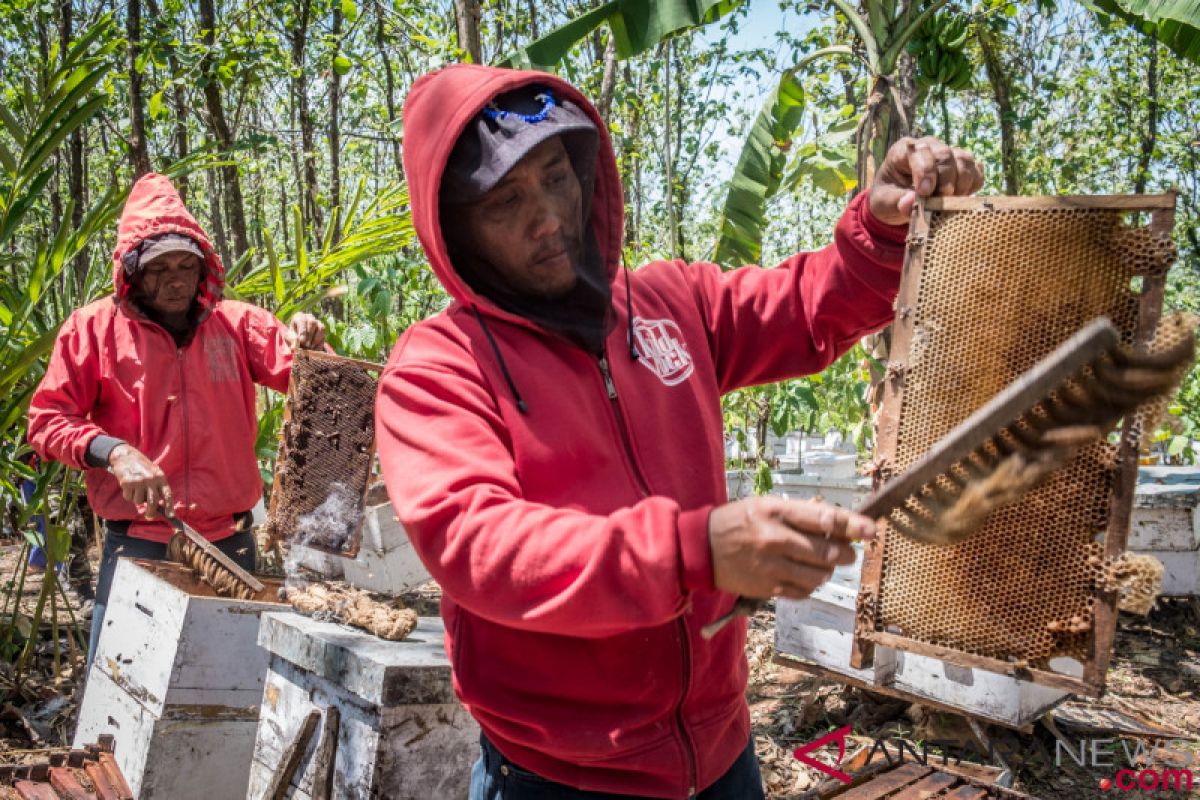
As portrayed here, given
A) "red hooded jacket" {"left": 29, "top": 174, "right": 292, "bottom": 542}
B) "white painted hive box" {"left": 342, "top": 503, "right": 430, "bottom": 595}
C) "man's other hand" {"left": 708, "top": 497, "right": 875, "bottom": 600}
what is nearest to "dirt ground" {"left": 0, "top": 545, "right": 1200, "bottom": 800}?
"red hooded jacket" {"left": 29, "top": 174, "right": 292, "bottom": 542}

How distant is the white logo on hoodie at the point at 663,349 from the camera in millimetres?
1940

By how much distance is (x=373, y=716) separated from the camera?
2744 mm

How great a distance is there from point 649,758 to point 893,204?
1.15 metres

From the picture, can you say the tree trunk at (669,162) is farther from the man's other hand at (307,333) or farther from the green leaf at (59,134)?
the green leaf at (59,134)

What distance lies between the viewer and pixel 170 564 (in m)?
4.07

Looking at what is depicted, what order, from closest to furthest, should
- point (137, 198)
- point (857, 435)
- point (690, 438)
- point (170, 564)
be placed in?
point (690, 438) < point (170, 564) < point (137, 198) < point (857, 435)

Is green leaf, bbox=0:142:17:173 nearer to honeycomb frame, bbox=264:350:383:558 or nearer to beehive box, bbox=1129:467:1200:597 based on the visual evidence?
honeycomb frame, bbox=264:350:383:558

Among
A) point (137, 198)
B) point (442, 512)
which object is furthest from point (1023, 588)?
point (137, 198)

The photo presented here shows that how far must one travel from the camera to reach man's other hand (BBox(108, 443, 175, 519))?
3.71m

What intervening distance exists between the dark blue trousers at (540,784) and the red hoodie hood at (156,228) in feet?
9.75

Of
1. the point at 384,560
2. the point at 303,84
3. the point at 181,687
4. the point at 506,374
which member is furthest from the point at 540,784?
the point at 303,84

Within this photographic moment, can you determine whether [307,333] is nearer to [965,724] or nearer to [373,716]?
[373,716]

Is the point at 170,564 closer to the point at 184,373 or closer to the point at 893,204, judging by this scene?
the point at 184,373

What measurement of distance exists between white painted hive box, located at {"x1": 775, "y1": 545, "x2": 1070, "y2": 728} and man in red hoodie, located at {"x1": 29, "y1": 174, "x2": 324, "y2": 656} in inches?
93.3
